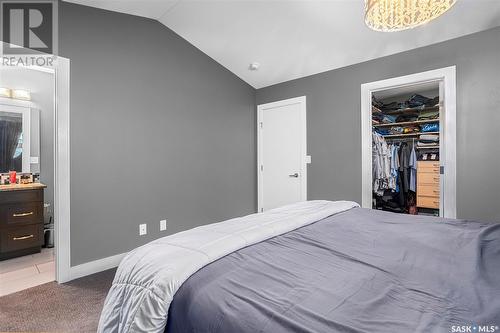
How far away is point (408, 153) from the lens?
419 centimetres

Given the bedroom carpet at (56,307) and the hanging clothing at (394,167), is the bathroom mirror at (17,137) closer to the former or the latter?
the bedroom carpet at (56,307)

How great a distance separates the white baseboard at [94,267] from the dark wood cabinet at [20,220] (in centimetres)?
112

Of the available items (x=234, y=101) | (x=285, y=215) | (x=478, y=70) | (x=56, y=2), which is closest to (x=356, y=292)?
(x=285, y=215)

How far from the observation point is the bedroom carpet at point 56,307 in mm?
1673

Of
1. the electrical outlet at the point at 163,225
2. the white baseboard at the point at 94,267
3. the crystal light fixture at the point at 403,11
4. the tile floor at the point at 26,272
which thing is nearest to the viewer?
the crystal light fixture at the point at 403,11

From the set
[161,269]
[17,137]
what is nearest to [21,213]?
[17,137]

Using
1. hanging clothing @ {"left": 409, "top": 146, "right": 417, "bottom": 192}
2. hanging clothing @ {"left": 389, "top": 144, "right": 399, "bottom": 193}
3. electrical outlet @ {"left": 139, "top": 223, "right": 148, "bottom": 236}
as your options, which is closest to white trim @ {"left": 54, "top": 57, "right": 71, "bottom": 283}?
electrical outlet @ {"left": 139, "top": 223, "right": 148, "bottom": 236}

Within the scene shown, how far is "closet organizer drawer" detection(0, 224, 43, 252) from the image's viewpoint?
280 centimetres

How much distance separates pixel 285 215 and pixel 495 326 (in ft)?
3.47

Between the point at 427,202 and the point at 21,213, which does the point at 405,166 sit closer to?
the point at 427,202

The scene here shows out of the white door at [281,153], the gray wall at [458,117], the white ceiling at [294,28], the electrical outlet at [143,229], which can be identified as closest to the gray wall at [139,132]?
the electrical outlet at [143,229]

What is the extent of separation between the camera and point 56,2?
2242 mm

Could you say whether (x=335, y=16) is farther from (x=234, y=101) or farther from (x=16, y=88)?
(x=16, y=88)

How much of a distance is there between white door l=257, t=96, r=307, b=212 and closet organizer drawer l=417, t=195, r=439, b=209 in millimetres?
1930
